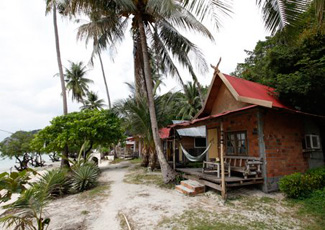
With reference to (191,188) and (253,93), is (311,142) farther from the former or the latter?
(191,188)

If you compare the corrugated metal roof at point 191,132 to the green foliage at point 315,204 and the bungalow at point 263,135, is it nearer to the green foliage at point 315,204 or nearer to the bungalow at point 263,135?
the bungalow at point 263,135

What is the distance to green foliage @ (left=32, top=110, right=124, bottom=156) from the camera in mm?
11398

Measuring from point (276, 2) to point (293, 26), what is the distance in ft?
1.58

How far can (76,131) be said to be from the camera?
1145cm

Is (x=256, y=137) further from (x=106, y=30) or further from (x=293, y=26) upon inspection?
(x=106, y=30)

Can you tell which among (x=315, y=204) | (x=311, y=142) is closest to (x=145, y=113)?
(x=311, y=142)

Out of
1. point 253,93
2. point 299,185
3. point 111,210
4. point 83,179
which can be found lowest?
point 111,210

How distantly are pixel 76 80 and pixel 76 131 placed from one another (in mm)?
17553

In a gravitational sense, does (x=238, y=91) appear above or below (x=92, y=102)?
below

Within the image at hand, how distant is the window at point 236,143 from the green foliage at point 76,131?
299 inches

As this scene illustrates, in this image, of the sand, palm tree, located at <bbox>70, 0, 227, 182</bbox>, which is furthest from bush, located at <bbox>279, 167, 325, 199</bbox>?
palm tree, located at <bbox>70, 0, 227, 182</bbox>

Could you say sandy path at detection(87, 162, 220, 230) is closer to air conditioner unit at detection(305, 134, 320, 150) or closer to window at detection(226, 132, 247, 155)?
window at detection(226, 132, 247, 155)

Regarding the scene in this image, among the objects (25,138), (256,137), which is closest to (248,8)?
(256,137)

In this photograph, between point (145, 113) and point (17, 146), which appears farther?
point (17, 146)
